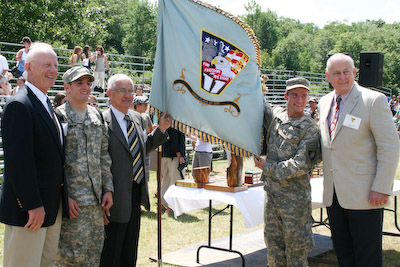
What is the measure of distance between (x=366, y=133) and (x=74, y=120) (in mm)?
2232

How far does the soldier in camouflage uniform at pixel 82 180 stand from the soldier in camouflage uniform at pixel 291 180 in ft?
4.57

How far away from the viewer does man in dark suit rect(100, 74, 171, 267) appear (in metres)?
3.79

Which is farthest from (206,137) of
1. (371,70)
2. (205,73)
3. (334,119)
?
(371,70)

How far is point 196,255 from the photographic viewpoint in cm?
564

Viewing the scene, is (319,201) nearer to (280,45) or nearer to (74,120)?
(74,120)

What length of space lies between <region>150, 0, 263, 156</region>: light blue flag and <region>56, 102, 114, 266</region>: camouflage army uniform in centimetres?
82

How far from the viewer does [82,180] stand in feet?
11.3

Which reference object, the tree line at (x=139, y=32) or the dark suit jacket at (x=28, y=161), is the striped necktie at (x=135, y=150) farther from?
the tree line at (x=139, y=32)

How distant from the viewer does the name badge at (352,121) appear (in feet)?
12.0

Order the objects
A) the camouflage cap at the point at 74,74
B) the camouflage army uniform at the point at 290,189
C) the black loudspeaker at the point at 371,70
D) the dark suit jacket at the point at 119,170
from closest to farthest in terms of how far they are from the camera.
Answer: the camouflage cap at the point at 74,74 → the dark suit jacket at the point at 119,170 → the camouflage army uniform at the point at 290,189 → the black loudspeaker at the point at 371,70

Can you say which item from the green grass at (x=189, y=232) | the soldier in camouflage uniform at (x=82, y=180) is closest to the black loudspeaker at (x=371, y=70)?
the green grass at (x=189, y=232)

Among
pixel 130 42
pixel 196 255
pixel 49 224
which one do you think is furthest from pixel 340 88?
pixel 130 42

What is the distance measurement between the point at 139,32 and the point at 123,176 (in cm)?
6526

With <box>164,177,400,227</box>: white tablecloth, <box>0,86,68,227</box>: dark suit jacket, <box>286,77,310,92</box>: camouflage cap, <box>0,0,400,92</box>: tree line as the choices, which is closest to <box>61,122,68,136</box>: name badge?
<box>0,86,68,227</box>: dark suit jacket
